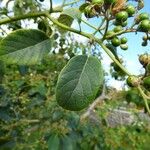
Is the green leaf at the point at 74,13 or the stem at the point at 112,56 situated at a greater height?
the green leaf at the point at 74,13

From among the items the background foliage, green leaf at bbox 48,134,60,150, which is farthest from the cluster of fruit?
green leaf at bbox 48,134,60,150

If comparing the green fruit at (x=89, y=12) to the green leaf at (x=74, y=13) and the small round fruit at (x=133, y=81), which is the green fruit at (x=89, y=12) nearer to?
the green leaf at (x=74, y=13)

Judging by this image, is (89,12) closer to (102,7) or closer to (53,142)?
(102,7)

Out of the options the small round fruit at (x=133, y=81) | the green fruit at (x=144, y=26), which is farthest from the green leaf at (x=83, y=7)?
the small round fruit at (x=133, y=81)

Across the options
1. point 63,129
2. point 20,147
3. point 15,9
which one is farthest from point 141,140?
point 15,9

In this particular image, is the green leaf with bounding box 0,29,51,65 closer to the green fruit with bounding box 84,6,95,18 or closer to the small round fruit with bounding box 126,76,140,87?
the green fruit with bounding box 84,6,95,18

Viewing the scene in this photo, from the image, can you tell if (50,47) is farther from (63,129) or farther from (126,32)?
(63,129)
